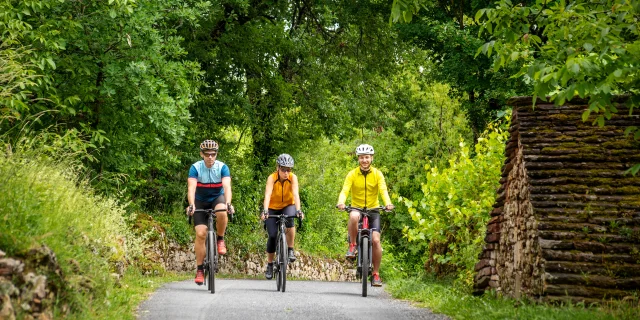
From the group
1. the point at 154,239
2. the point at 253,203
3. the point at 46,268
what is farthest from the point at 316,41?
the point at 46,268

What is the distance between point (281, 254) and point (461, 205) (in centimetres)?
513

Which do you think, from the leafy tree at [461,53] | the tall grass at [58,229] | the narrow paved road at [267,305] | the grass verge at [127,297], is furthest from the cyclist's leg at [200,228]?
the leafy tree at [461,53]

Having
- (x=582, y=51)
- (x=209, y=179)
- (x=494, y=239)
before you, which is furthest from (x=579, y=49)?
(x=209, y=179)

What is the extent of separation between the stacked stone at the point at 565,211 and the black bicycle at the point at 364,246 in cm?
167

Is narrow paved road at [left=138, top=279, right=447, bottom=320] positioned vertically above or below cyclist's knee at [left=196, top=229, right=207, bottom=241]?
below

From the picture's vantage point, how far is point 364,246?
13.9m

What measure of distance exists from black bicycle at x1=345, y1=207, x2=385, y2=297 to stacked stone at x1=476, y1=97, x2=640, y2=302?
1.67 m

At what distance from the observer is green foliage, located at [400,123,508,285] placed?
652 inches

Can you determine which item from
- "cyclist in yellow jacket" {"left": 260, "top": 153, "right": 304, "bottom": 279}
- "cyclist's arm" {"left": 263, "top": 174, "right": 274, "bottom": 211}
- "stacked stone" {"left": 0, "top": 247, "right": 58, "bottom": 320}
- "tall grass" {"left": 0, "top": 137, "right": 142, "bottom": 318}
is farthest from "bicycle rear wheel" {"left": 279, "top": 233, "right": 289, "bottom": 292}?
"stacked stone" {"left": 0, "top": 247, "right": 58, "bottom": 320}

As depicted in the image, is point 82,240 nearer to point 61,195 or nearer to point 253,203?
point 61,195

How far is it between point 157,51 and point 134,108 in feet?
3.70

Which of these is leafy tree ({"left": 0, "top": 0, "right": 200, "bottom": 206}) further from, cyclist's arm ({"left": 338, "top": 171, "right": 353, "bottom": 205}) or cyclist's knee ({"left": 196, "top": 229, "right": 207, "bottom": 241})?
cyclist's arm ({"left": 338, "top": 171, "right": 353, "bottom": 205})

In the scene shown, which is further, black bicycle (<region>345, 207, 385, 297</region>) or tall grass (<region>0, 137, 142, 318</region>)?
black bicycle (<region>345, 207, 385, 297</region>)

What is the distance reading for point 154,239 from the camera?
21484 millimetres
